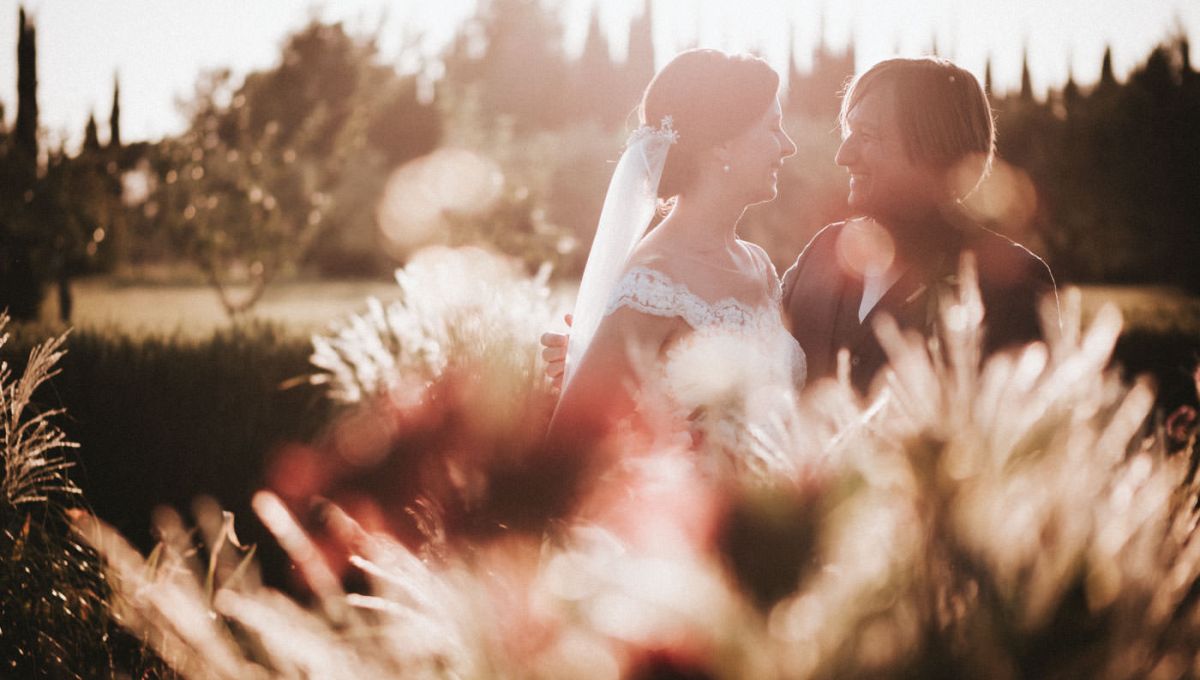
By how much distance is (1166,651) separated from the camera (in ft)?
3.17

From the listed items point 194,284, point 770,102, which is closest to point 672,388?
point 770,102

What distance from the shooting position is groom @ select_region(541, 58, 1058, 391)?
3666 mm

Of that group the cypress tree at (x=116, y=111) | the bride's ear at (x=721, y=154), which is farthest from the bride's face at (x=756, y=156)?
the cypress tree at (x=116, y=111)

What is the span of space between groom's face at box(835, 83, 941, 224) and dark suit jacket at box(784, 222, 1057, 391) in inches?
8.5

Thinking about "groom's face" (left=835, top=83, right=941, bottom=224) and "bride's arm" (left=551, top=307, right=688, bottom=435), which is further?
"groom's face" (left=835, top=83, right=941, bottom=224)

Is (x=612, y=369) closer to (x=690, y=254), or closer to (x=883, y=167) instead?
(x=690, y=254)

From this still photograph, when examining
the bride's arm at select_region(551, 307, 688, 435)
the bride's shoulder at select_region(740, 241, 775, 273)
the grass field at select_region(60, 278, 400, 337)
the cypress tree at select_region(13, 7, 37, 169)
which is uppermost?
the cypress tree at select_region(13, 7, 37, 169)

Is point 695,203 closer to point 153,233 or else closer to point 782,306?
point 782,306

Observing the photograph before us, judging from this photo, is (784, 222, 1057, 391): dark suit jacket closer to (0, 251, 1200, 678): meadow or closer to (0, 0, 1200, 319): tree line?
(0, 0, 1200, 319): tree line

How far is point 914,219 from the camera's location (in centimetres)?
386

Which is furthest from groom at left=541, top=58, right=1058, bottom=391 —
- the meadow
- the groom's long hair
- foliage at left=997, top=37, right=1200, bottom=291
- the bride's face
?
foliage at left=997, top=37, right=1200, bottom=291

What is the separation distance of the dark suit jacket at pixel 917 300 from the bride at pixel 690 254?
0.16m

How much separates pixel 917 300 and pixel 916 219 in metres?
0.43

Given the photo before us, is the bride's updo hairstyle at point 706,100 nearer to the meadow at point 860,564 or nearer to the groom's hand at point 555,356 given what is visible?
the groom's hand at point 555,356
